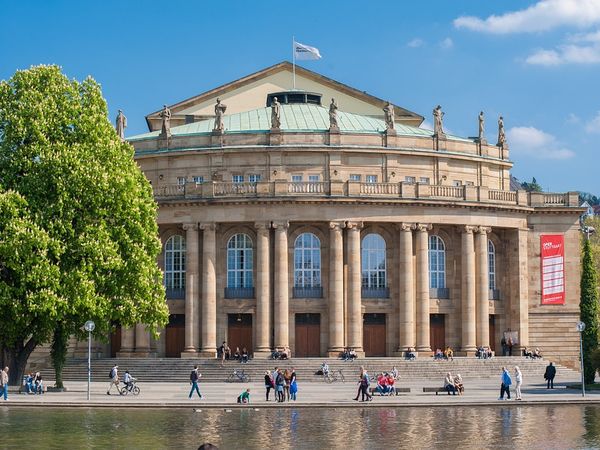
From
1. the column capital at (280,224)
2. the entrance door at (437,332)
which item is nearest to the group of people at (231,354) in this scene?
the column capital at (280,224)

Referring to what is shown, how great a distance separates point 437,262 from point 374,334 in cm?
776

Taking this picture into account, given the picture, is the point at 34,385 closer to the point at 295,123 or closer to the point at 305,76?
the point at 295,123

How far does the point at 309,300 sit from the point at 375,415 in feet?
110

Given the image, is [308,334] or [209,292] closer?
[209,292]

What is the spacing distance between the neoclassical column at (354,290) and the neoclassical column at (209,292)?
10.1 m

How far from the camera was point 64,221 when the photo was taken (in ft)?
185

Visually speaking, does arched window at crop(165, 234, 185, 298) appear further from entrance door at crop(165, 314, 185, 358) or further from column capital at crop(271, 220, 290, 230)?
column capital at crop(271, 220, 290, 230)

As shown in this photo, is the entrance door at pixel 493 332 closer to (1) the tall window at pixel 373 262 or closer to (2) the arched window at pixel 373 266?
(2) the arched window at pixel 373 266

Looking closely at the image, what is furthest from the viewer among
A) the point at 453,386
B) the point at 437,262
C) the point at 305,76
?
the point at 305,76

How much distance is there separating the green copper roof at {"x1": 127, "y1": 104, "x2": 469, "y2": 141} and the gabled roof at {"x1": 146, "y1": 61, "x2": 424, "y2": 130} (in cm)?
714

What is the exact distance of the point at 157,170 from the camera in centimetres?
8388

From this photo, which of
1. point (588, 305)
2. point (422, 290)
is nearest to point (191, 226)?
point (422, 290)

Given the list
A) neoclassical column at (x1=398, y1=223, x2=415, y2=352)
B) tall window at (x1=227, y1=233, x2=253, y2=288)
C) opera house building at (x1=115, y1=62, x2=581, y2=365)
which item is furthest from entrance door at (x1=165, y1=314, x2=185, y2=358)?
neoclassical column at (x1=398, y1=223, x2=415, y2=352)

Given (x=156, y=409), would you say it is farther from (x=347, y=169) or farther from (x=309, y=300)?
(x=347, y=169)
